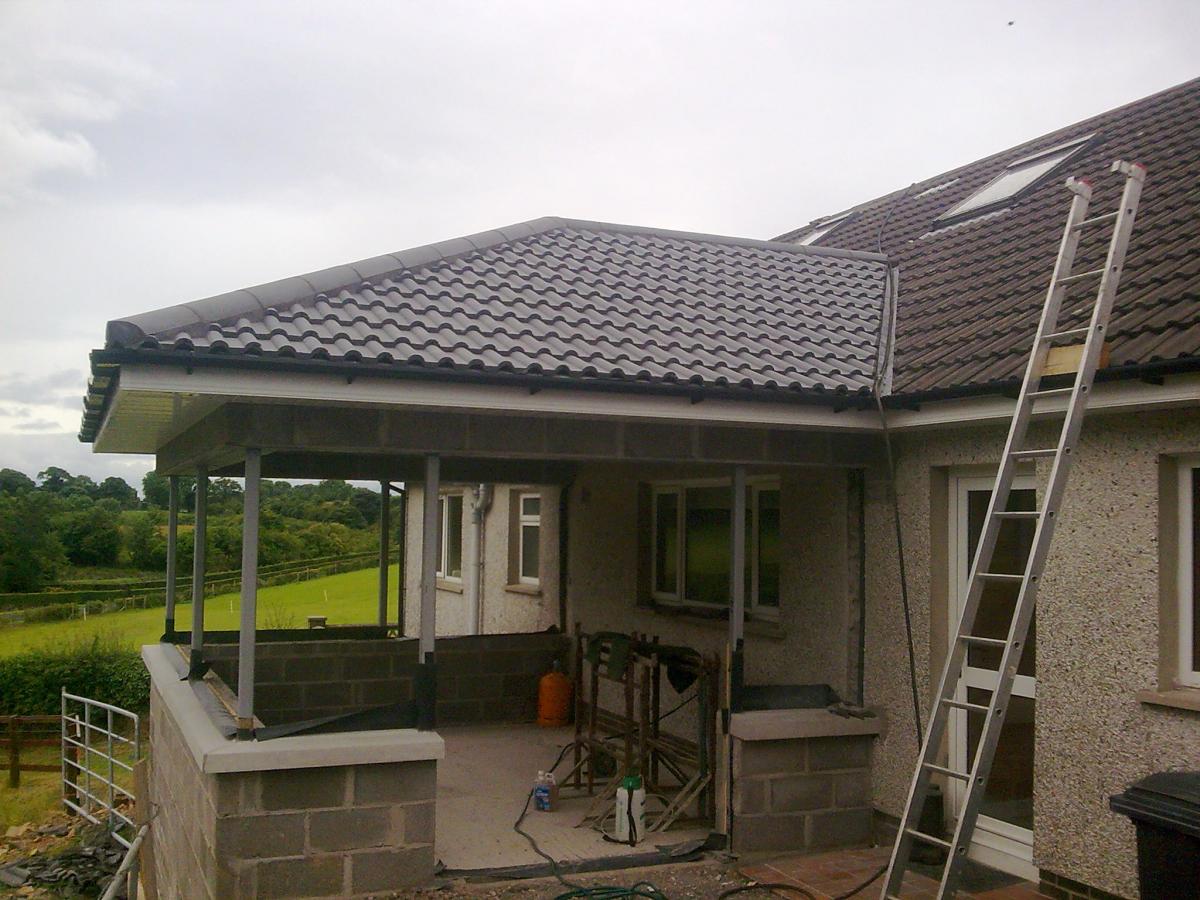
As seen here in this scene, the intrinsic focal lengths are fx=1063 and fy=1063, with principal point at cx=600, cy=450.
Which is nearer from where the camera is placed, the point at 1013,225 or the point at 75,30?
the point at 1013,225

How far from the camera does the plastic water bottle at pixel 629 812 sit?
24.7 feet

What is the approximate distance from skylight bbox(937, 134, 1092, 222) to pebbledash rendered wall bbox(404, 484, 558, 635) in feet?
19.6

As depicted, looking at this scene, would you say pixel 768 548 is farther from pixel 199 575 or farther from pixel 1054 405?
pixel 199 575

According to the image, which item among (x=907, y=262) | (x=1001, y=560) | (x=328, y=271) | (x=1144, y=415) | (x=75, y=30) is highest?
(x=75, y=30)

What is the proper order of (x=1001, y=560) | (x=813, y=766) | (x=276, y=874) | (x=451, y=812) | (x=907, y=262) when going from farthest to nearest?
(x=907, y=262) → (x=451, y=812) → (x=813, y=766) → (x=1001, y=560) → (x=276, y=874)

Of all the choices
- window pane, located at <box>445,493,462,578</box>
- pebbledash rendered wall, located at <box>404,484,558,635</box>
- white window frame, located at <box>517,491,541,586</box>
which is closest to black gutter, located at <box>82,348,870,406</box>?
pebbledash rendered wall, located at <box>404,484,558,635</box>

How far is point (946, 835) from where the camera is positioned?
7.31m

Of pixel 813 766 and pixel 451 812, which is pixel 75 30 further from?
pixel 813 766

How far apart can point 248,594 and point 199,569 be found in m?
3.00

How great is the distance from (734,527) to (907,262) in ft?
14.4

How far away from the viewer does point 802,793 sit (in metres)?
7.44

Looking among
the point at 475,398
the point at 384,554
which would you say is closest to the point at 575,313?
the point at 475,398

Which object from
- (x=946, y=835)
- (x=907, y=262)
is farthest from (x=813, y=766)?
(x=907, y=262)

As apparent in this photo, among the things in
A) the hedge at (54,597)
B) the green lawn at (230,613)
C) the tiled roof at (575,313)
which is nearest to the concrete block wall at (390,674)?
the tiled roof at (575,313)
